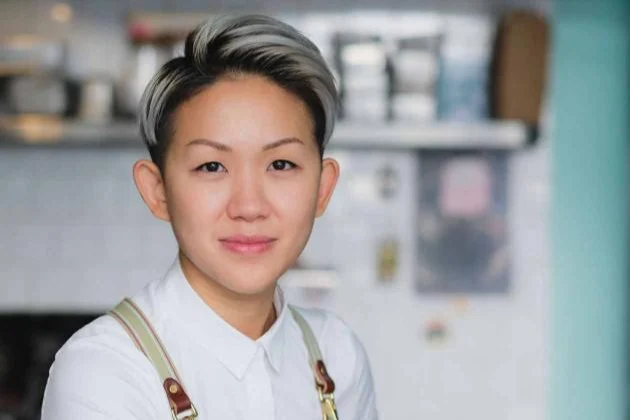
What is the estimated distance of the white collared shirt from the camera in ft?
3.29

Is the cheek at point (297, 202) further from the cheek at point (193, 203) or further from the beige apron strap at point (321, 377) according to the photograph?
the beige apron strap at point (321, 377)

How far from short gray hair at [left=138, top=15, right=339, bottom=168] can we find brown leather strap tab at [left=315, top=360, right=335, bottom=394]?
33 centimetres

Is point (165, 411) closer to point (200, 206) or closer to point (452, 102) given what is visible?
point (200, 206)

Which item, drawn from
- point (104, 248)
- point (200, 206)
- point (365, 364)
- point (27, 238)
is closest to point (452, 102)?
point (104, 248)

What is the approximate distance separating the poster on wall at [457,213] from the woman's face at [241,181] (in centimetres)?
222

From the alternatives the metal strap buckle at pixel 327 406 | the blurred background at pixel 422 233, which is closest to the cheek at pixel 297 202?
the metal strap buckle at pixel 327 406

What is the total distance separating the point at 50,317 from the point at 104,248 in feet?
0.95

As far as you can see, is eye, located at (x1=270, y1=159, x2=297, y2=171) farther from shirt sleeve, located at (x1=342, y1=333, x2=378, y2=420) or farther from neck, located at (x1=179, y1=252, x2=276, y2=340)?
shirt sleeve, located at (x1=342, y1=333, x2=378, y2=420)

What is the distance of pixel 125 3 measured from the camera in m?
3.31

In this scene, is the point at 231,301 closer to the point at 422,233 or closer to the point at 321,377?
the point at 321,377

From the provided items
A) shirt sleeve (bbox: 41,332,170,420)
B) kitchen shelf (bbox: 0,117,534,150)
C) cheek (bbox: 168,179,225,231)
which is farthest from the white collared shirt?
kitchen shelf (bbox: 0,117,534,150)

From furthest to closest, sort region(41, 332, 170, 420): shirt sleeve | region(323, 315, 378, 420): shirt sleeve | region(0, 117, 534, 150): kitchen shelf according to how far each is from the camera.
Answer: region(0, 117, 534, 150): kitchen shelf < region(323, 315, 378, 420): shirt sleeve < region(41, 332, 170, 420): shirt sleeve

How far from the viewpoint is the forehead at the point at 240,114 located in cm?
103

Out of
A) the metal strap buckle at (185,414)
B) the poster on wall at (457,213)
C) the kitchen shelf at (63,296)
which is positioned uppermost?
the metal strap buckle at (185,414)
